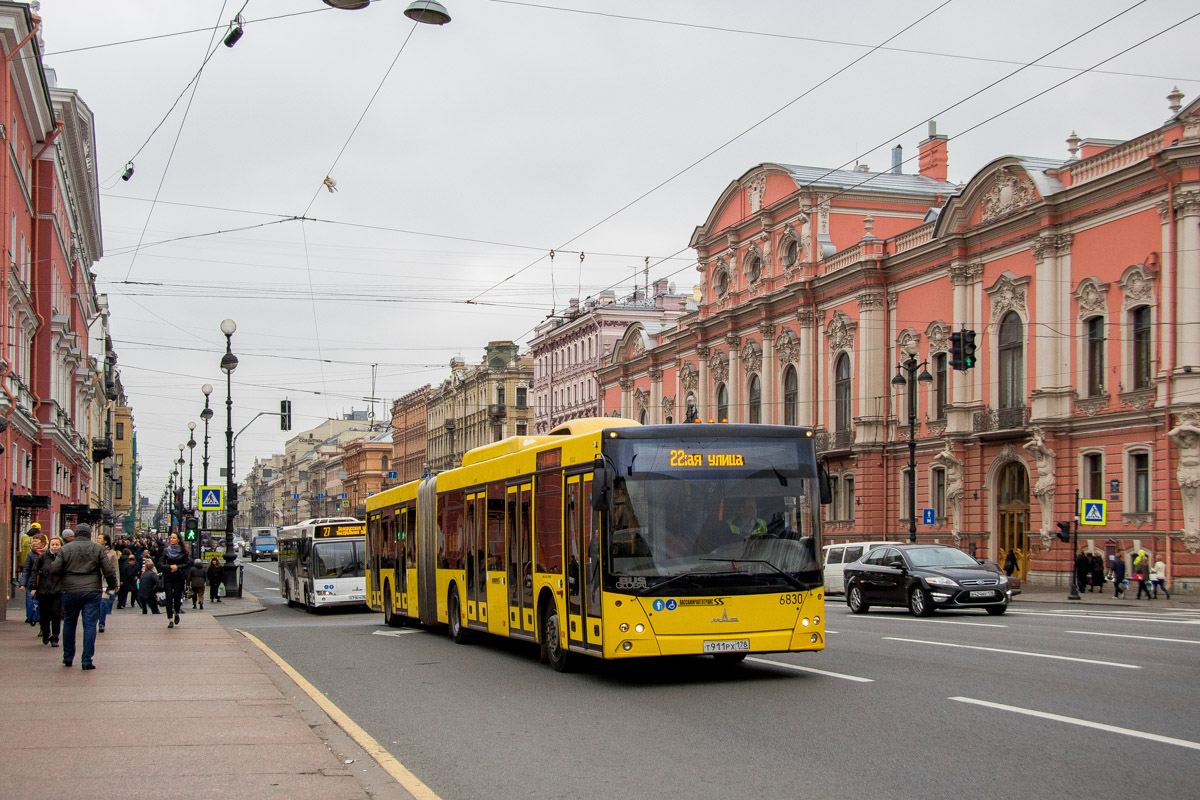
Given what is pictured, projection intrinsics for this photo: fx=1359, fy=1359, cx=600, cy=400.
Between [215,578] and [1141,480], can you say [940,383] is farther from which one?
[215,578]

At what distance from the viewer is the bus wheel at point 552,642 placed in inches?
606

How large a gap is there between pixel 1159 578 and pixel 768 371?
2748cm

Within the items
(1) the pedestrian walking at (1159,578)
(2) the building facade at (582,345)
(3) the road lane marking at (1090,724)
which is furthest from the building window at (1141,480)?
(2) the building facade at (582,345)

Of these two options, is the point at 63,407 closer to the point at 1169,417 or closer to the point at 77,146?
the point at 77,146

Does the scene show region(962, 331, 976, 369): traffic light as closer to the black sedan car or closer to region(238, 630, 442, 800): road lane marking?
the black sedan car

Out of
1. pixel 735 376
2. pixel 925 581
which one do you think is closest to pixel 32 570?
pixel 925 581

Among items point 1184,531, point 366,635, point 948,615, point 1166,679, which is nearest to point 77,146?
point 366,635

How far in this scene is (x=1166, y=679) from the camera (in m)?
13.4

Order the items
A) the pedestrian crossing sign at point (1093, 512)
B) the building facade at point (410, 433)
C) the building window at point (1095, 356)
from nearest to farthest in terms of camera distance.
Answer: the pedestrian crossing sign at point (1093, 512) → the building window at point (1095, 356) → the building facade at point (410, 433)

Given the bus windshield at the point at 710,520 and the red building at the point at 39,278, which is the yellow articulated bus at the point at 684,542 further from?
the red building at the point at 39,278

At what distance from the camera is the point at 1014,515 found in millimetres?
44344

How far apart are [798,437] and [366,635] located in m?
11.4

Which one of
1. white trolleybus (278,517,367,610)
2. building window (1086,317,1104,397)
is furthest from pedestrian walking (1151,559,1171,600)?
white trolleybus (278,517,367,610)

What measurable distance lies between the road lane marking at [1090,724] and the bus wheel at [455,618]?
33.2 ft
